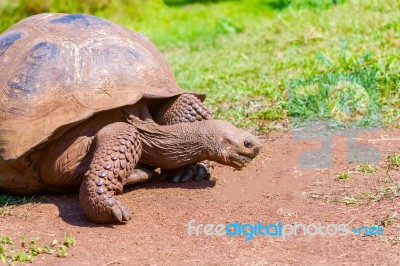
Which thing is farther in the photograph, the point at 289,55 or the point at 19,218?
the point at 289,55

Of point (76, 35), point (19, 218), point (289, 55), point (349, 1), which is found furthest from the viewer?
point (349, 1)

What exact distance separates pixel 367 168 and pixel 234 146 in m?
0.95

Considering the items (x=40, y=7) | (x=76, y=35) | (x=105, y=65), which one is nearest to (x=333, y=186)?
(x=105, y=65)

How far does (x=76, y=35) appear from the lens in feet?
15.0

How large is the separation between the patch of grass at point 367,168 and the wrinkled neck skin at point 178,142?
100 centimetres

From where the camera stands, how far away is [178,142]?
4.52 meters

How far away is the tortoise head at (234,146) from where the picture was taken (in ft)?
14.6

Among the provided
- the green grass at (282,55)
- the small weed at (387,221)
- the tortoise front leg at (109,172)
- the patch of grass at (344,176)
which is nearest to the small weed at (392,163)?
the patch of grass at (344,176)

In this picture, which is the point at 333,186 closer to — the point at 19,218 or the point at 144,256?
the point at 144,256

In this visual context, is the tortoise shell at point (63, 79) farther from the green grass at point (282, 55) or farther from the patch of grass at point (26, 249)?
the green grass at point (282, 55)

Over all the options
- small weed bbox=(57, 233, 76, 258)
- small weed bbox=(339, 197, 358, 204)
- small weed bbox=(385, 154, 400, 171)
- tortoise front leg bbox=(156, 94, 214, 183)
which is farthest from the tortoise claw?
small weed bbox=(385, 154, 400, 171)

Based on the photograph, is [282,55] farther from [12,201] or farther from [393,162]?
[12,201]

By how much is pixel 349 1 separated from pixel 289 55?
2540 mm

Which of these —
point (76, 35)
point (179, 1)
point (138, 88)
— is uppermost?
point (76, 35)
